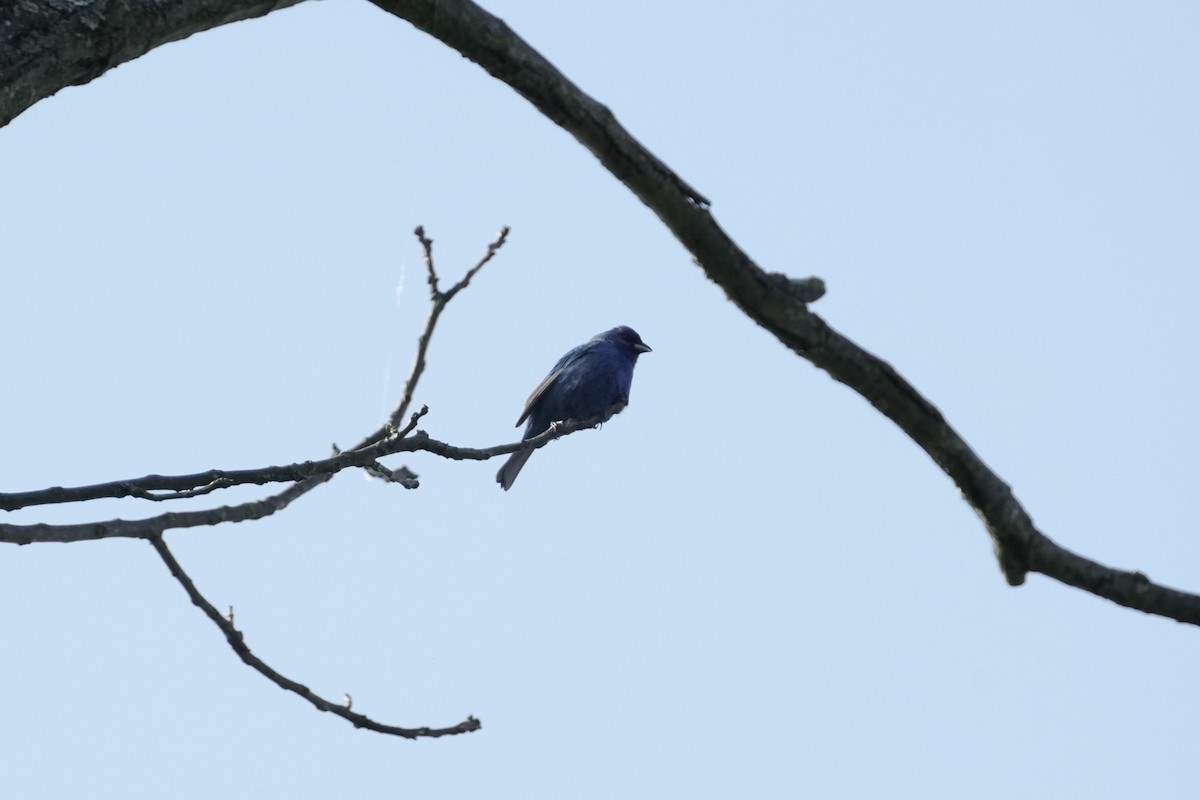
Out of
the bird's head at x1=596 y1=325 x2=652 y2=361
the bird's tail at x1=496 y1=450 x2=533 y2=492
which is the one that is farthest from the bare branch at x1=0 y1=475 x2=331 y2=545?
the bird's head at x1=596 y1=325 x2=652 y2=361

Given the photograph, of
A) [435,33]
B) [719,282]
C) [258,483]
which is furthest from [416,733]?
[435,33]

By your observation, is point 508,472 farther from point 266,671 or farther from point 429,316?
point 266,671

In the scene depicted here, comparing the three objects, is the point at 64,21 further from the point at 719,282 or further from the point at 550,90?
the point at 719,282

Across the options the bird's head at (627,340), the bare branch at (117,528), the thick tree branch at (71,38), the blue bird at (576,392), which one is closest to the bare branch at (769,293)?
the thick tree branch at (71,38)

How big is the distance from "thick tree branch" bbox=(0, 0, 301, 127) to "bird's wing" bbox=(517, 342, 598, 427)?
267 inches

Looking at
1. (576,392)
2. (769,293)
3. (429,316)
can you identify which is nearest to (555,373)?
(576,392)

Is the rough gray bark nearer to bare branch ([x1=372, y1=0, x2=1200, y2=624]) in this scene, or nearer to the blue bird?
bare branch ([x1=372, y1=0, x2=1200, y2=624])

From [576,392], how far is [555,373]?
0.43 meters

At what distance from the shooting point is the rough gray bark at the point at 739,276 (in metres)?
2.53

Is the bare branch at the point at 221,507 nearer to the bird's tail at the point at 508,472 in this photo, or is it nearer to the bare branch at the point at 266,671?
→ the bare branch at the point at 266,671

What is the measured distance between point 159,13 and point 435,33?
20.8 inches

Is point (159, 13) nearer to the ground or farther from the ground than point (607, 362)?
nearer to the ground

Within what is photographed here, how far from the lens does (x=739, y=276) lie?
2.53 m

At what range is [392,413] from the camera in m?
4.62
